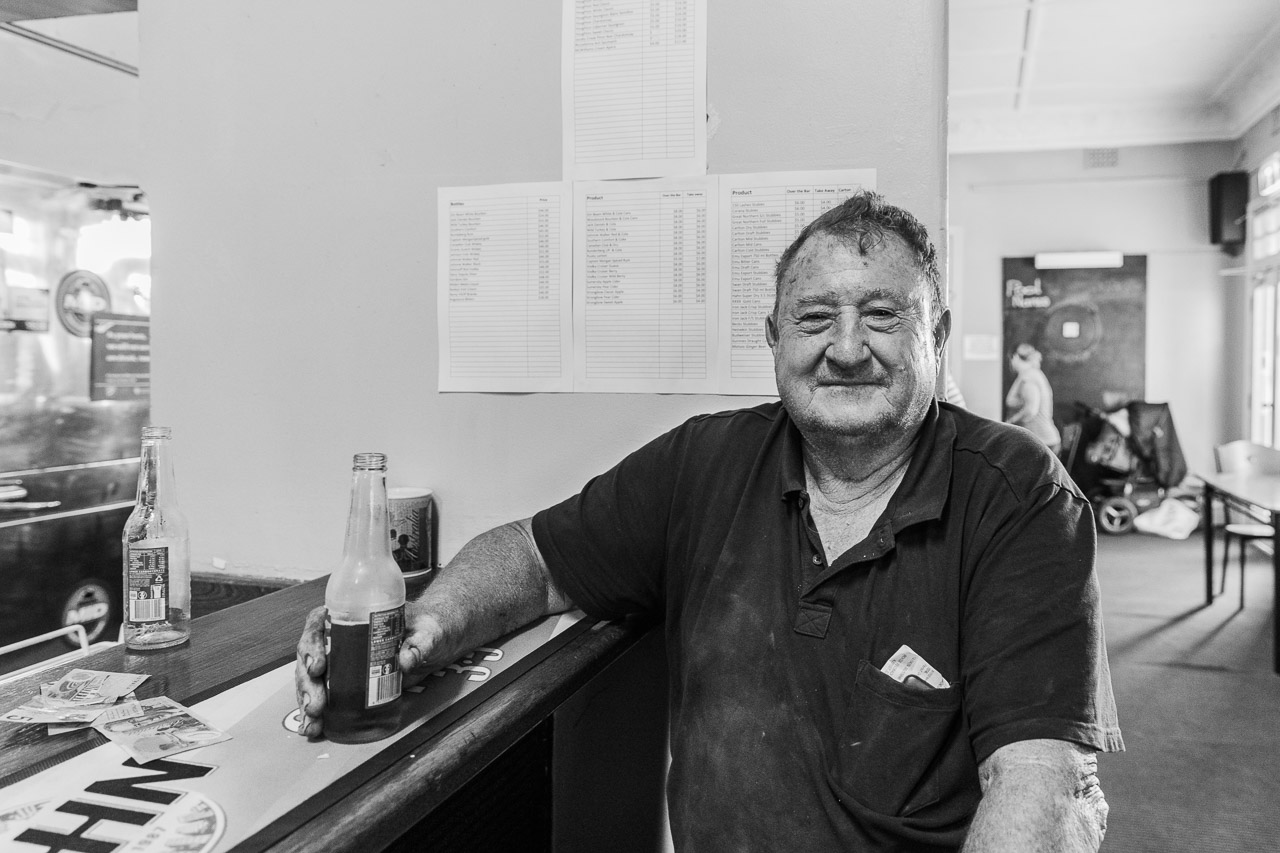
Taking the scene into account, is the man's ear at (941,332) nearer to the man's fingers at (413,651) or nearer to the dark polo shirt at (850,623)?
the dark polo shirt at (850,623)

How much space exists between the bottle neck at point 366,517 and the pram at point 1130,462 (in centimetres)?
714

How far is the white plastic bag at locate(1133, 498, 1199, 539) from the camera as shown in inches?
263

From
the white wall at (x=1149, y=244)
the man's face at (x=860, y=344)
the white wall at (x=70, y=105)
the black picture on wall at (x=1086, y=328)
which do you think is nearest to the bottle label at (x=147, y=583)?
the man's face at (x=860, y=344)

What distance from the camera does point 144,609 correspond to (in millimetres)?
1169

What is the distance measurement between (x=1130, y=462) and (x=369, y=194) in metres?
6.80

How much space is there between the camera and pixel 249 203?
71.6 inches

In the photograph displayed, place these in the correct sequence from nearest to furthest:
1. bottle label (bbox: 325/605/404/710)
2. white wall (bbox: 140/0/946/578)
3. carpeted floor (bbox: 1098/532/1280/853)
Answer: bottle label (bbox: 325/605/404/710) → white wall (bbox: 140/0/946/578) → carpeted floor (bbox: 1098/532/1280/853)

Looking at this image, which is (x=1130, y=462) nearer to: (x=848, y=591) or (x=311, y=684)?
(x=848, y=591)

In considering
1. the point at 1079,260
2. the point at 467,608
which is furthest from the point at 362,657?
the point at 1079,260


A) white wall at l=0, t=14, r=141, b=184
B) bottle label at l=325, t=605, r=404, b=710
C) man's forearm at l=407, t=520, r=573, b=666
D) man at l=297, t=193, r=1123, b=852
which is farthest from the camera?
white wall at l=0, t=14, r=141, b=184

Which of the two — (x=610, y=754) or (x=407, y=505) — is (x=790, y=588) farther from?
(x=407, y=505)

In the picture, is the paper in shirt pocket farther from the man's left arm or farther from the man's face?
the man's face

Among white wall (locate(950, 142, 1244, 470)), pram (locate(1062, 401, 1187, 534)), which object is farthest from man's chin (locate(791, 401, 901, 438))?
white wall (locate(950, 142, 1244, 470))

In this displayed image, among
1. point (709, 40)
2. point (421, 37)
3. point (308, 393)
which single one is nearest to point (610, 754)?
point (308, 393)
